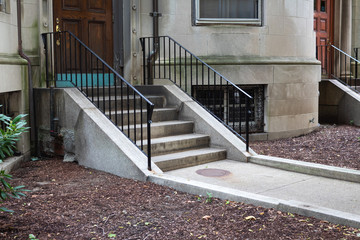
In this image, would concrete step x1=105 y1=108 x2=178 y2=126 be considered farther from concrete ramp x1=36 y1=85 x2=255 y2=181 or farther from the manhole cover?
the manhole cover

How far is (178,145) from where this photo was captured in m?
7.08

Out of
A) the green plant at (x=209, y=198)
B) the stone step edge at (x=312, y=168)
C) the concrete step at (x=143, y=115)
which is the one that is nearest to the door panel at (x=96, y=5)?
the concrete step at (x=143, y=115)

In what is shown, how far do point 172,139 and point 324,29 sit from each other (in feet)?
25.9

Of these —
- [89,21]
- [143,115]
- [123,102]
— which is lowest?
[143,115]

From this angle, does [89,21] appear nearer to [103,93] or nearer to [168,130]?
[103,93]

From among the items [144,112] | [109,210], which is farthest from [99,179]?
[144,112]

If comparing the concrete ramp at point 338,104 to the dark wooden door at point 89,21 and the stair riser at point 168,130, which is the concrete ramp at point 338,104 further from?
the dark wooden door at point 89,21

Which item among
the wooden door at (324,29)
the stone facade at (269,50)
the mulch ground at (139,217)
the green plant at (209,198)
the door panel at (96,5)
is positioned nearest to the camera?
the mulch ground at (139,217)

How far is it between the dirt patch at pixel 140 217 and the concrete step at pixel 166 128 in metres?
1.47

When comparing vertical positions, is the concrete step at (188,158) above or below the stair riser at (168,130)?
below

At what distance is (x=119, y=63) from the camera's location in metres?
8.88

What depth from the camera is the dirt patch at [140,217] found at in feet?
13.3

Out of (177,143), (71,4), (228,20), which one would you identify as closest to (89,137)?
(177,143)

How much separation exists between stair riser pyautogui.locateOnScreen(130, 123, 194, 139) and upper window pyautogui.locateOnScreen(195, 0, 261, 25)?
7.86 feet
